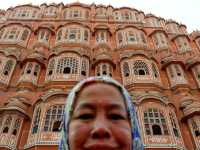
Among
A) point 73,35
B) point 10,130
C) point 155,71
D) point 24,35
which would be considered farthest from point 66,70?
point 24,35

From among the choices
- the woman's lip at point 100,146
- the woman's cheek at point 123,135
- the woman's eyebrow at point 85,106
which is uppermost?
the woman's eyebrow at point 85,106

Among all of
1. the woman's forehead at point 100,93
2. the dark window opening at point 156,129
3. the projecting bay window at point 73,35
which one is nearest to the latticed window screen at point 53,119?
the dark window opening at point 156,129

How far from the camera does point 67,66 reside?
56.9ft

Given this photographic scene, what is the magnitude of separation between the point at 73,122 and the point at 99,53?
16.4 m

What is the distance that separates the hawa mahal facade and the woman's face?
418 inches

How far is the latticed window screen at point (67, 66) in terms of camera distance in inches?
671

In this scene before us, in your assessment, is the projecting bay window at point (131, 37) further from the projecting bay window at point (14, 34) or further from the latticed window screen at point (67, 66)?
the projecting bay window at point (14, 34)

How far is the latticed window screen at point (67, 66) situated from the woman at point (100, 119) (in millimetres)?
14490

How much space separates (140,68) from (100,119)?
1557 cm

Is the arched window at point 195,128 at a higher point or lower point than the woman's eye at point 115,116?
higher

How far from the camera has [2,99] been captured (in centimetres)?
1524

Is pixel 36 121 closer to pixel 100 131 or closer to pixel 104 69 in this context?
pixel 104 69

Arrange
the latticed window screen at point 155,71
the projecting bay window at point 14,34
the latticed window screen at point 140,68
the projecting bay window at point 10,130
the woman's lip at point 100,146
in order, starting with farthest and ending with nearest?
the projecting bay window at point 14,34
the latticed window screen at point 155,71
the latticed window screen at point 140,68
the projecting bay window at point 10,130
the woman's lip at point 100,146

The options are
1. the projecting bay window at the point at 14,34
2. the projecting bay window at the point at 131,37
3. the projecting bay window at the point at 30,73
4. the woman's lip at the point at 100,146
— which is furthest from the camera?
the projecting bay window at the point at 131,37
